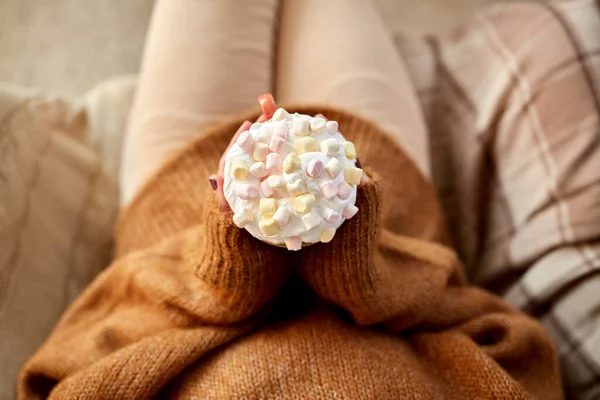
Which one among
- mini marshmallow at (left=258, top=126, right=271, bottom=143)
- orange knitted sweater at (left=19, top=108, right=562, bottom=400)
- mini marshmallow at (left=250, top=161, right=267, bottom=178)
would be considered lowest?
orange knitted sweater at (left=19, top=108, right=562, bottom=400)

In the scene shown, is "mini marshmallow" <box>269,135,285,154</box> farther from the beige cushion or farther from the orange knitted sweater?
the beige cushion

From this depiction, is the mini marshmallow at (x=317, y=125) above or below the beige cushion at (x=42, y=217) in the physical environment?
above

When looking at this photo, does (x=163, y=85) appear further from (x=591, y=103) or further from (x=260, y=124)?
(x=591, y=103)

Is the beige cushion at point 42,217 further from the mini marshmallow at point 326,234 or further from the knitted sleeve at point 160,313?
the mini marshmallow at point 326,234

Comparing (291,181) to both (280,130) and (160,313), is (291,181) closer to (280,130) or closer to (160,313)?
(280,130)

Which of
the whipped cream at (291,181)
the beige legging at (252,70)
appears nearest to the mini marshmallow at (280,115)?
the whipped cream at (291,181)

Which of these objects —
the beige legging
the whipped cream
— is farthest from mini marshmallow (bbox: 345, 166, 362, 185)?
the beige legging

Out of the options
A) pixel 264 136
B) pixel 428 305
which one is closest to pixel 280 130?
pixel 264 136

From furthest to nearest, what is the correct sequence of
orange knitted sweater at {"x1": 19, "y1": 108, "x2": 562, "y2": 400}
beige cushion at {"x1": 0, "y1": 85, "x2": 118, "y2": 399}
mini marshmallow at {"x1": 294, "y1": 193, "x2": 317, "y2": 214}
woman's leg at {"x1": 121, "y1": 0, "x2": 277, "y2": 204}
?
1. woman's leg at {"x1": 121, "y1": 0, "x2": 277, "y2": 204}
2. beige cushion at {"x1": 0, "y1": 85, "x2": 118, "y2": 399}
3. orange knitted sweater at {"x1": 19, "y1": 108, "x2": 562, "y2": 400}
4. mini marshmallow at {"x1": 294, "y1": 193, "x2": 317, "y2": 214}
